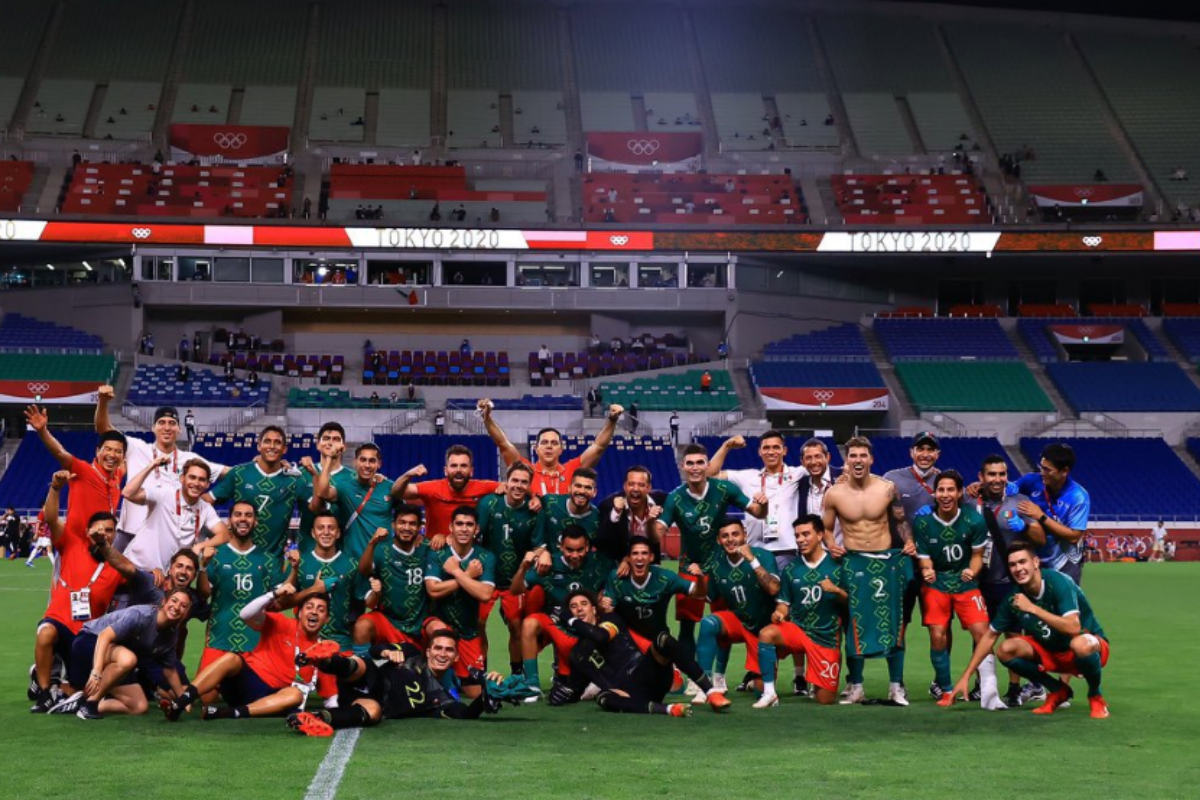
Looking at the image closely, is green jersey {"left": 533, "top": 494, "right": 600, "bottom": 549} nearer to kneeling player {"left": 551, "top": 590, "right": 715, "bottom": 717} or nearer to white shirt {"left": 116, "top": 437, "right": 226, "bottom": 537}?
kneeling player {"left": 551, "top": 590, "right": 715, "bottom": 717}

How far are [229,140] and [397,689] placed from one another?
5300 centimetres

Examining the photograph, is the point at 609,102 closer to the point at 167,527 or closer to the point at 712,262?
the point at 712,262

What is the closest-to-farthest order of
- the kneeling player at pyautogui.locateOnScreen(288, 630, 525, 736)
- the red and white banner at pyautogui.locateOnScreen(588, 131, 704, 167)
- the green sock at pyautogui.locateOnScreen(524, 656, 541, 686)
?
the kneeling player at pyautogui.locateOnScreen(288, 630, 525, 736) < the green sock at pyautogui.locateOnScreen(524, 656, 541, 686) < the red and white banner at pyautogui.locateOnScreen(588, 131, 704, 167)

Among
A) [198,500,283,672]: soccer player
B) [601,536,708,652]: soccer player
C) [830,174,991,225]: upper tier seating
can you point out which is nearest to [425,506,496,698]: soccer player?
[601,536,708,652]: soccer player

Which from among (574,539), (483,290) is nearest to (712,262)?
(483,290)

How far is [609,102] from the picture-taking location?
210ft

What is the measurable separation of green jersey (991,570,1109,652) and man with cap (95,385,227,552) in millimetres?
6561

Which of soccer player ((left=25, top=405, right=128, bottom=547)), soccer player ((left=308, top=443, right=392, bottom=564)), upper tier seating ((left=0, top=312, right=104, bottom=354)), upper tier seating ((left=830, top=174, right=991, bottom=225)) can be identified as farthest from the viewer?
upper tier seating ((left=830, top=174, right=991, bottom=225))

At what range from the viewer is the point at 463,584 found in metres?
11.8

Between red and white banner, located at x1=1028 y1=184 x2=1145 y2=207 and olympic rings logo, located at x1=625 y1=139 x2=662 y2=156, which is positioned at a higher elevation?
olympic rings logo, located at x1=625 y1=139 x2=662 y2=156

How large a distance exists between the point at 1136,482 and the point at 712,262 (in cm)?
1716

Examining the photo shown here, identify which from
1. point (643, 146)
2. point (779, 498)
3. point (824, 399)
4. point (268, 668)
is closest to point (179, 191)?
point (643, 146)

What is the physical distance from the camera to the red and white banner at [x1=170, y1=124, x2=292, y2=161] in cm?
6025

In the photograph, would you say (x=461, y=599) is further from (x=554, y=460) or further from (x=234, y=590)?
(x=234, y=590)
